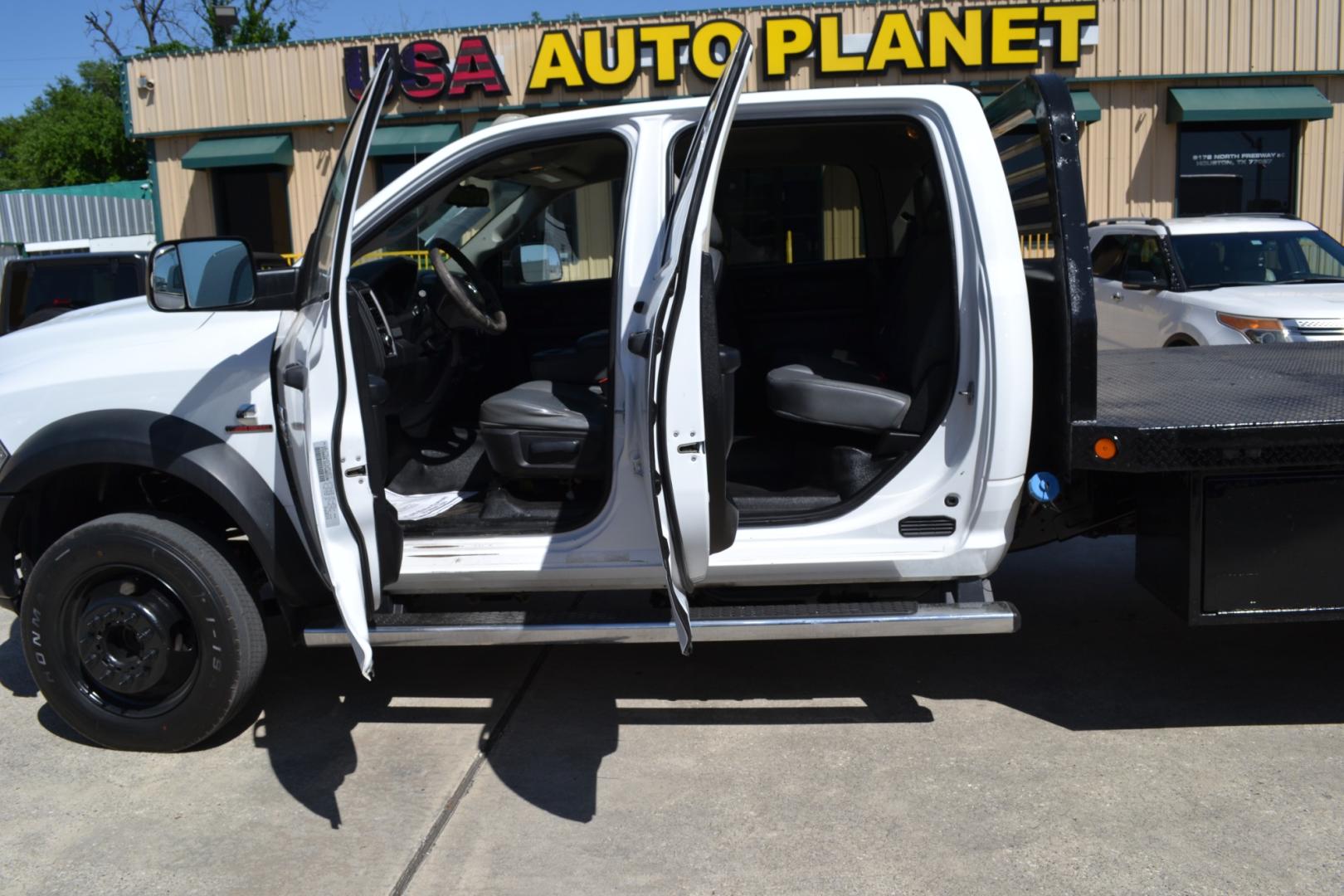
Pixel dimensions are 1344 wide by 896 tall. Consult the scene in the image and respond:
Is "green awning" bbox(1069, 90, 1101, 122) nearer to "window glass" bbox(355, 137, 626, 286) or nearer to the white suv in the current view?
the white suv

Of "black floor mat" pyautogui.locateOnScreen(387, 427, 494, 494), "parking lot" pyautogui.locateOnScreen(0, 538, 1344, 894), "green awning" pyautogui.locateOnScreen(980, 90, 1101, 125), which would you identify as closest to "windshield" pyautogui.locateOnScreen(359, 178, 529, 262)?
"black floor mat" pyautogui.locateOnScreen(387, 427, 494, 494)

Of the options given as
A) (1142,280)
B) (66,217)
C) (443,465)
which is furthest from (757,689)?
(66,217)

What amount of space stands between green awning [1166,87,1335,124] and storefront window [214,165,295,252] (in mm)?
14093

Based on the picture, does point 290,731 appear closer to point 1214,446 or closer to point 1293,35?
point 1214,446

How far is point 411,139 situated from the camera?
1755 cm

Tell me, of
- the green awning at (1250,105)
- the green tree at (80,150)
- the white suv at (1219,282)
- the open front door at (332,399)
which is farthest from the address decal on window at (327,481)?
the green tree at (80,150)

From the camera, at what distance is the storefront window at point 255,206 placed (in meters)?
19.4

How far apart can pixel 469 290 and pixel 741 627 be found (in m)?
1.73

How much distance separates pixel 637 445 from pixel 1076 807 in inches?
65.2

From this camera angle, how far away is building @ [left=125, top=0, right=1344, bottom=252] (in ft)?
54.3

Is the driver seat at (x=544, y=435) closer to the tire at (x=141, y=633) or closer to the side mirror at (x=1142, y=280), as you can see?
the tire at (x=141, y=633)

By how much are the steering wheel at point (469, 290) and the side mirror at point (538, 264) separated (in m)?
0.24

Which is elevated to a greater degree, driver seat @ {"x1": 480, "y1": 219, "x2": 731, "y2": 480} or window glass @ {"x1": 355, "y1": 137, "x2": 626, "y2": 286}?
window glass @ {"x1": 355, "y1": 137, "x2": 626, "y2": 286}

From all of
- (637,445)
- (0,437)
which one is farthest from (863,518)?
(0,437)
